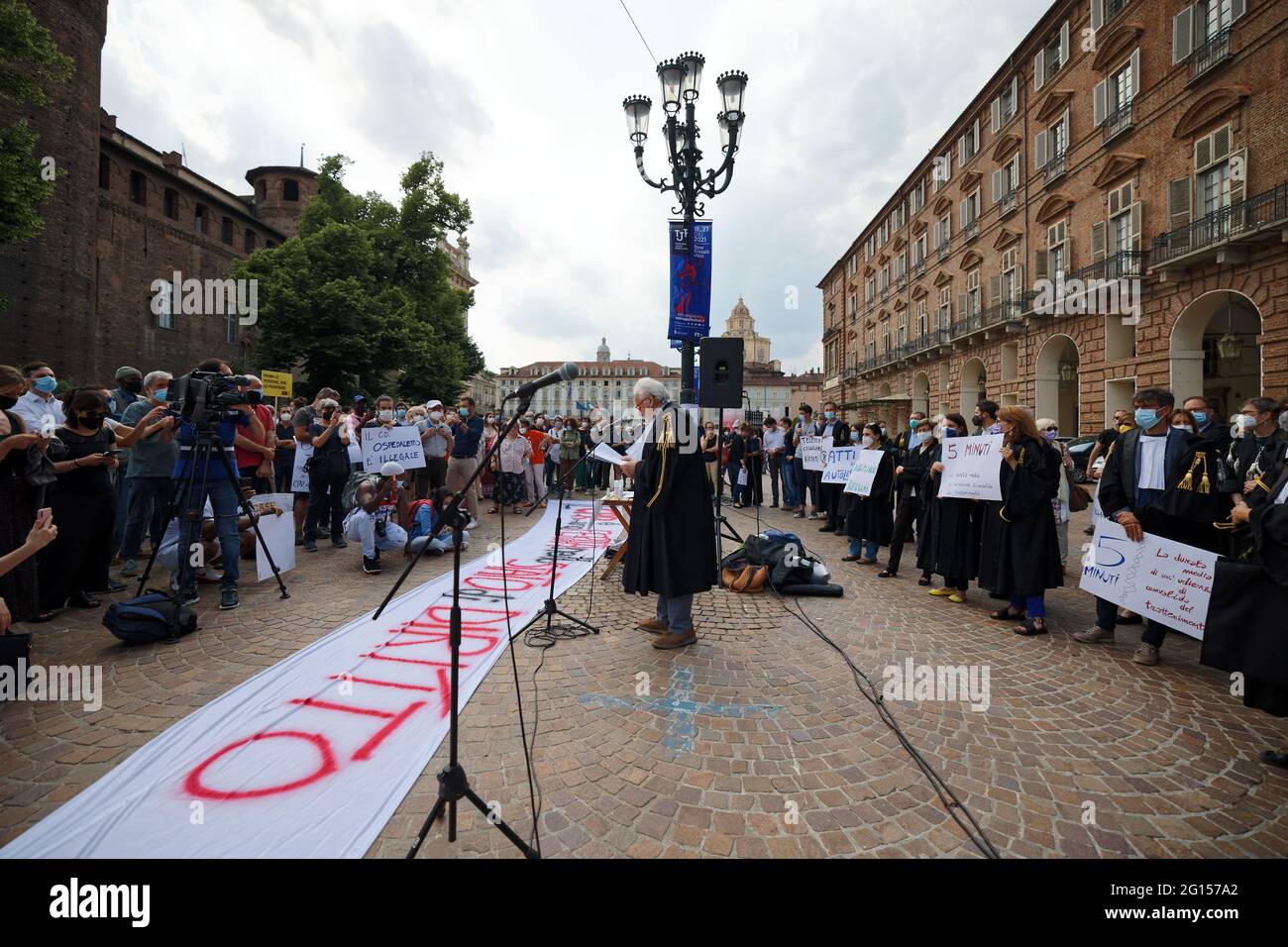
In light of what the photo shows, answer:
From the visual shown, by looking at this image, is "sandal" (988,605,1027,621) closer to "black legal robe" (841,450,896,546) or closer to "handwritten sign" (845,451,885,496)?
"black legal robe" (841,450,896,546)

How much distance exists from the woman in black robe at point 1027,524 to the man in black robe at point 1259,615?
5.94 ft

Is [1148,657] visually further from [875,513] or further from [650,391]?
[650,391]

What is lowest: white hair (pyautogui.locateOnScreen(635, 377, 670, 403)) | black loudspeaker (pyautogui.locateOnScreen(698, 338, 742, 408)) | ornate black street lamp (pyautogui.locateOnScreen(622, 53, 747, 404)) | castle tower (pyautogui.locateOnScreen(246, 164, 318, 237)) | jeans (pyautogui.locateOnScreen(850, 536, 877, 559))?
jeans (pyautogui.locateOnScreen(850, 536, 877, 559))

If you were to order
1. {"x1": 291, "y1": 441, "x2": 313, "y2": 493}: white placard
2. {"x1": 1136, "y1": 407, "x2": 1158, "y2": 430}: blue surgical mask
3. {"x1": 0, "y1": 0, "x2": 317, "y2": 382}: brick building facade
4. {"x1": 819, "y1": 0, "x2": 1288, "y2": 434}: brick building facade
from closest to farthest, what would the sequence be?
{"x1": 1136, "y1": 407, "x2": 1158, "y2": 430}: blue surgical mask
{"x1": 291, "y1": 441, "x2": 313, "y2": 493}: white placard
{"x1": 819, "y1": 0, "x2": 1288, "y2": 434}: brick building facade
{"x1": 0, "y1": 0, "x2": 317, "y2": 382}: brick building facade

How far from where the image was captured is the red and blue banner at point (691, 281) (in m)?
9.05

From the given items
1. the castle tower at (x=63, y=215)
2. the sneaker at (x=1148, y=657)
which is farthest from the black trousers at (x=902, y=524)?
the castle tower at (x=63, y=215)

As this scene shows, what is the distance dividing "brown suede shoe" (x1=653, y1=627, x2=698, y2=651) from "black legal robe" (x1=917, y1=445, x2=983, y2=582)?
3297 millimetres

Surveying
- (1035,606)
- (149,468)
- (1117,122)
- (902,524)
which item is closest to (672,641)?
(1035,606)

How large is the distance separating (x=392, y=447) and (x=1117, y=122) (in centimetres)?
2425

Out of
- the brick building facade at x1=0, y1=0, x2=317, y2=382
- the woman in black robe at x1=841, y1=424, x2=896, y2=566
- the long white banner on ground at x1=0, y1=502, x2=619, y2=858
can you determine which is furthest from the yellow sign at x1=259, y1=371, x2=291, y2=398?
the brick building facade at x1=0, y1=0, x2=317, y2=382

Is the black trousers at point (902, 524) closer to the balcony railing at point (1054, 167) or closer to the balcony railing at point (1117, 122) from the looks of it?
the balcony railing at point (1117, 122)

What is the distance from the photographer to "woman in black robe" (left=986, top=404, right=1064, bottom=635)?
489 cm

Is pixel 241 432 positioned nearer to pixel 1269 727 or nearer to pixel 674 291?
pixel 674 291

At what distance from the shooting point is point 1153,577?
13.7 feet
